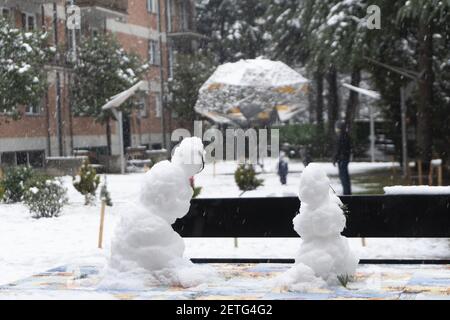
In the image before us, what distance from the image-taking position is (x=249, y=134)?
23.6 meters

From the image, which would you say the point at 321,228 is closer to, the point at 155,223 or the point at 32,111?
the point at 155,223

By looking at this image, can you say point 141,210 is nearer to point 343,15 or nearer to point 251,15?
point 343,15

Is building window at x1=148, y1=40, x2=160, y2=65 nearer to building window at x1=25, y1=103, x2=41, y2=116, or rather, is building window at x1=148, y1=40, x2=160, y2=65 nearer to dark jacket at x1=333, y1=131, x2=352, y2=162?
building window at x1=25, y1=103, x2=41, y2=116

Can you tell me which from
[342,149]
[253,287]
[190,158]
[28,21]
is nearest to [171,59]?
[28,21]

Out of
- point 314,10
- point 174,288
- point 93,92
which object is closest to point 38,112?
point 93,92

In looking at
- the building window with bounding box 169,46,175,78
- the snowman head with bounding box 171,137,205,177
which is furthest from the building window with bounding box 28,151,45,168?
the snowman head with bounding box 171,137,205,177

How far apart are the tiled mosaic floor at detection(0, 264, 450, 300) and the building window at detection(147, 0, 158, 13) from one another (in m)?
30.0

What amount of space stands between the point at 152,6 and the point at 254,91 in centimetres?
1646

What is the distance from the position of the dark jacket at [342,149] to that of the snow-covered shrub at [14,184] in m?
5.58

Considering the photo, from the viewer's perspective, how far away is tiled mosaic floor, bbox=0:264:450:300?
6.63m

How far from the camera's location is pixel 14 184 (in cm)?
1644

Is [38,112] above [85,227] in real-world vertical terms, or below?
above

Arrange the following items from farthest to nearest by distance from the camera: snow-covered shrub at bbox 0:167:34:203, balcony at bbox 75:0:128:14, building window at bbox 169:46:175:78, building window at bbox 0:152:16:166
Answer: building window at bbox 169:46:175:78
balcony at bbox 75:0:128:14
building window at bbox 0:152:16:166
snow-covered shrub at bbox 0:167:34:203
